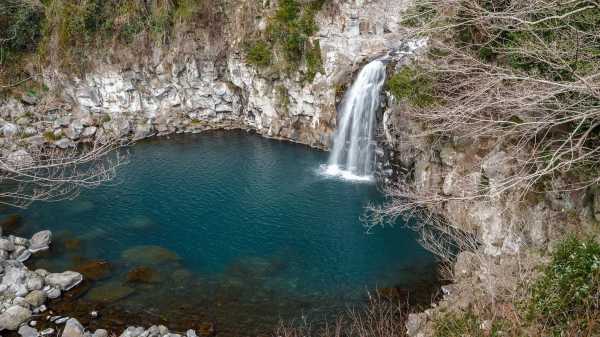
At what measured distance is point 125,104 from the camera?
28.9m

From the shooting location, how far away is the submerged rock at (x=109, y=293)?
1423cm

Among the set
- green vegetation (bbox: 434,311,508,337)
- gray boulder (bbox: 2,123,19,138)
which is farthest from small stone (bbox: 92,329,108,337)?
gray boulder (bbox: 2,123,19,138)

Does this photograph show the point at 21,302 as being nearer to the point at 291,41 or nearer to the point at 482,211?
the point at 482,211

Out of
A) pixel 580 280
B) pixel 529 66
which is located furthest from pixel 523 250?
pixel 580 280

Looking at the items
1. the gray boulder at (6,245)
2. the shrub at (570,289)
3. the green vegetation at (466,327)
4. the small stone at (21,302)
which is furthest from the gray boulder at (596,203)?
the gray boulder at (6,245)

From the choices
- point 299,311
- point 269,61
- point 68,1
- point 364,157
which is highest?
point 68,1

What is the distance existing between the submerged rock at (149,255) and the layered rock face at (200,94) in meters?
11.6

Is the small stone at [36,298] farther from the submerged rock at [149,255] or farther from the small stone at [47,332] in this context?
the submerged rock at [149,255]

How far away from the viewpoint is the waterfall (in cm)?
2259

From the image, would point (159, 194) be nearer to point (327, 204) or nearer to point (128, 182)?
point (128, 182)

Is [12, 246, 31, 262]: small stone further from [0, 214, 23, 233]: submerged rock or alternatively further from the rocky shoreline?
[0, 214, 23, 233]: submerged rock

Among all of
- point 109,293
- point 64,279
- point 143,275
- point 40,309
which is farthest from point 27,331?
point 143,275

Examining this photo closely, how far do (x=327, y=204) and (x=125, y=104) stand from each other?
15.9m

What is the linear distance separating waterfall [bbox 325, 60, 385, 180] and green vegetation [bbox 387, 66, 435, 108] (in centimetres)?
240
